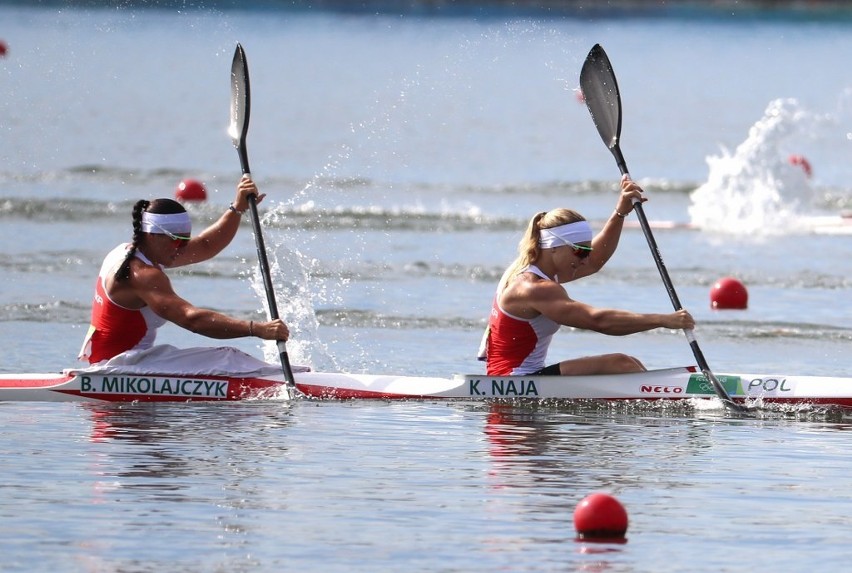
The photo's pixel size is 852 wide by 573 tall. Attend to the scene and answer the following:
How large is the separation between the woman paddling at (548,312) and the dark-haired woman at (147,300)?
142 centimetres

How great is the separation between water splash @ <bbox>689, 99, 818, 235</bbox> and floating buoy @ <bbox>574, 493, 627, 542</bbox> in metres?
16.1

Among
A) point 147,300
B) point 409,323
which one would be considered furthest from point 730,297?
point 147,300

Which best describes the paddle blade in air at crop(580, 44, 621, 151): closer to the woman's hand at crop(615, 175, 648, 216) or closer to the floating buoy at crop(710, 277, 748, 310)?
the woman's hand at crop(615, 175, 648, 216)

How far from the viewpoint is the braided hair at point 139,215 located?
464 inches

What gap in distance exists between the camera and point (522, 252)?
39.1ft

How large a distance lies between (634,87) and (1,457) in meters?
46.7

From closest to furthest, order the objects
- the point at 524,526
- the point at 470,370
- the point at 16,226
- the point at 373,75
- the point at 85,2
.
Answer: the point at 524,526 < the point at 470,370 < the point at 16,226 < the point at 373,75 < the point at 85,2

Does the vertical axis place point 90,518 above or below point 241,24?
below

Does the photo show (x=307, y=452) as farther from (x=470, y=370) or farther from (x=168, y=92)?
(x=168, y=92)

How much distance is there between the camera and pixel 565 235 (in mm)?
11688

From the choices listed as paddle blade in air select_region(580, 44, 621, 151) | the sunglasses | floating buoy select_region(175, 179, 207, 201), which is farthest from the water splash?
the sunglasses

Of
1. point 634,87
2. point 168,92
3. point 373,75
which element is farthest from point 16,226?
point 634,87

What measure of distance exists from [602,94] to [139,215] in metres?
4.23

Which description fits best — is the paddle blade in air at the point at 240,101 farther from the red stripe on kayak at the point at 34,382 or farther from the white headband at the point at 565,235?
the white headband at the point at 565,235
